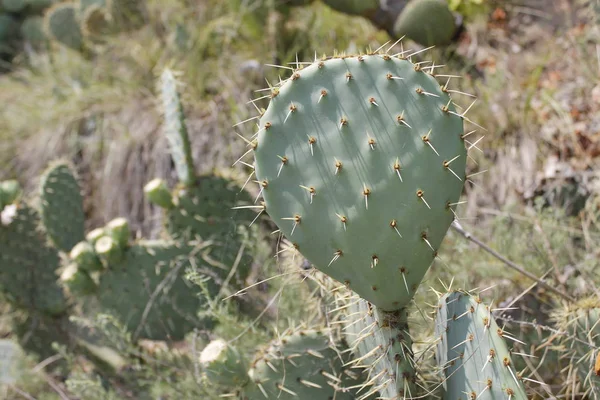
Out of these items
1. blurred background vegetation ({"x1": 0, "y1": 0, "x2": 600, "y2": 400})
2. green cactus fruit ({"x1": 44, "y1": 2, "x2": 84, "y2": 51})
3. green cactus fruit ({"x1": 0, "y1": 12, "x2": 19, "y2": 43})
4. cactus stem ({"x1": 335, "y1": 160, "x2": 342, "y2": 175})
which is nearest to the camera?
cactus stem ({"x1": 335, "y1": 160, "x2": 342, "y2": 175})

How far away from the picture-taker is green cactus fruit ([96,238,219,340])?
7.83ft

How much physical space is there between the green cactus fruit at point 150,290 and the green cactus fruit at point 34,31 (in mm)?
3967

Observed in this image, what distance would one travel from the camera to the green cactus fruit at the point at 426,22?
297 centimetres

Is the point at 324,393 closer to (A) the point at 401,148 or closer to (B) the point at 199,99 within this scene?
(A) the point at 401,148

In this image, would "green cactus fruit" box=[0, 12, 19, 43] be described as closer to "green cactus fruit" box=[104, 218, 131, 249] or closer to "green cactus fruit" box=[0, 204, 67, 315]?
"green cactus fruit" box=[0, 204, 67, 315]

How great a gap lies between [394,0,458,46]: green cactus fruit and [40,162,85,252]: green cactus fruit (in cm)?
153

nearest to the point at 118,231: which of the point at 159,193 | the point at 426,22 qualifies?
the point at 159,193

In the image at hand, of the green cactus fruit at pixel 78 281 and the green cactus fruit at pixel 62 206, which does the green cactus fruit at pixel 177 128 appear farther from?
the green cactus fruit at pixel 62 206

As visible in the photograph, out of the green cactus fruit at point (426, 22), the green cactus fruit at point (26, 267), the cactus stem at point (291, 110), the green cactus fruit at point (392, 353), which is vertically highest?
the cactus stem at point (291, 110)

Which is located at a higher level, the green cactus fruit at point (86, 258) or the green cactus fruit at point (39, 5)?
the green cactus fruit at point (39, 5)

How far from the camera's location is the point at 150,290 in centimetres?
241

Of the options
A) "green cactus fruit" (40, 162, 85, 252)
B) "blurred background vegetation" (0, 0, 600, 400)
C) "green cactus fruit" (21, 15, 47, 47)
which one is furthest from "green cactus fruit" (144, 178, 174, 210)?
"green cactus fruit" (21, 15, 47, 47)

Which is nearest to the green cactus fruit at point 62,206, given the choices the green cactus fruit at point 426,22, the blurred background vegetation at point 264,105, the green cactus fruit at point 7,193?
the green cactus fruit at point 7,193

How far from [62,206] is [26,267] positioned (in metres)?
0.31
